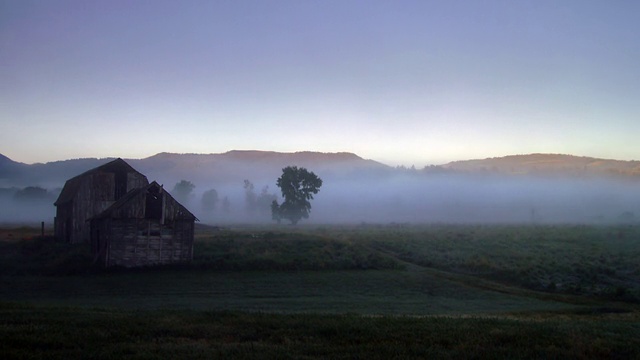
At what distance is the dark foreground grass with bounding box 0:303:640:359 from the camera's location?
10078 mm

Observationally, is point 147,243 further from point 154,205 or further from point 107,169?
point 107,169

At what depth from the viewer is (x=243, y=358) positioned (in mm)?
9586

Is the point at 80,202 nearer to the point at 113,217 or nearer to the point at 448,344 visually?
the point at 113,217

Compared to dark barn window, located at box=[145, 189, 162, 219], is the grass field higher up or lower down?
lower down

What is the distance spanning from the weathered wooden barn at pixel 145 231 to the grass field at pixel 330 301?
4.98ft

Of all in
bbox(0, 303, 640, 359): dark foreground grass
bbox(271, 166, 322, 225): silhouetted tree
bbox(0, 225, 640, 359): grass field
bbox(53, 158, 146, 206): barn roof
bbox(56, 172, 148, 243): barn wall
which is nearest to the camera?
bbox(0, 303, 640, 359): dark foreground grass

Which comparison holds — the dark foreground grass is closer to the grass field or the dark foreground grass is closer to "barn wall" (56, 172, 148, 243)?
the grass field

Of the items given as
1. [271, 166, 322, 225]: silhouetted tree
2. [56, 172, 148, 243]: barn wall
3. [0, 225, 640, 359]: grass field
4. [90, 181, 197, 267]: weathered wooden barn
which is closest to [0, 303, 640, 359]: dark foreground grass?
[0, 225, 640, 359]: grass field

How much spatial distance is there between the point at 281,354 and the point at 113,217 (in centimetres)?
3083

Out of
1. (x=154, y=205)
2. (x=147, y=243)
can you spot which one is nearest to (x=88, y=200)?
(x=154, y=205)

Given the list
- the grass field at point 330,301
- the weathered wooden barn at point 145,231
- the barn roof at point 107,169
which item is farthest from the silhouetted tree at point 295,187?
the weathered wooden barn at point 145,231

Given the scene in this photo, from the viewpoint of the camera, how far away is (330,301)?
24031 millimetres

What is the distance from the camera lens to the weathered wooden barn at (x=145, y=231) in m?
36.9

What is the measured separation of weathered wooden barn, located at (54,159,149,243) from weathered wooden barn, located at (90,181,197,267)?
24.7 ft
